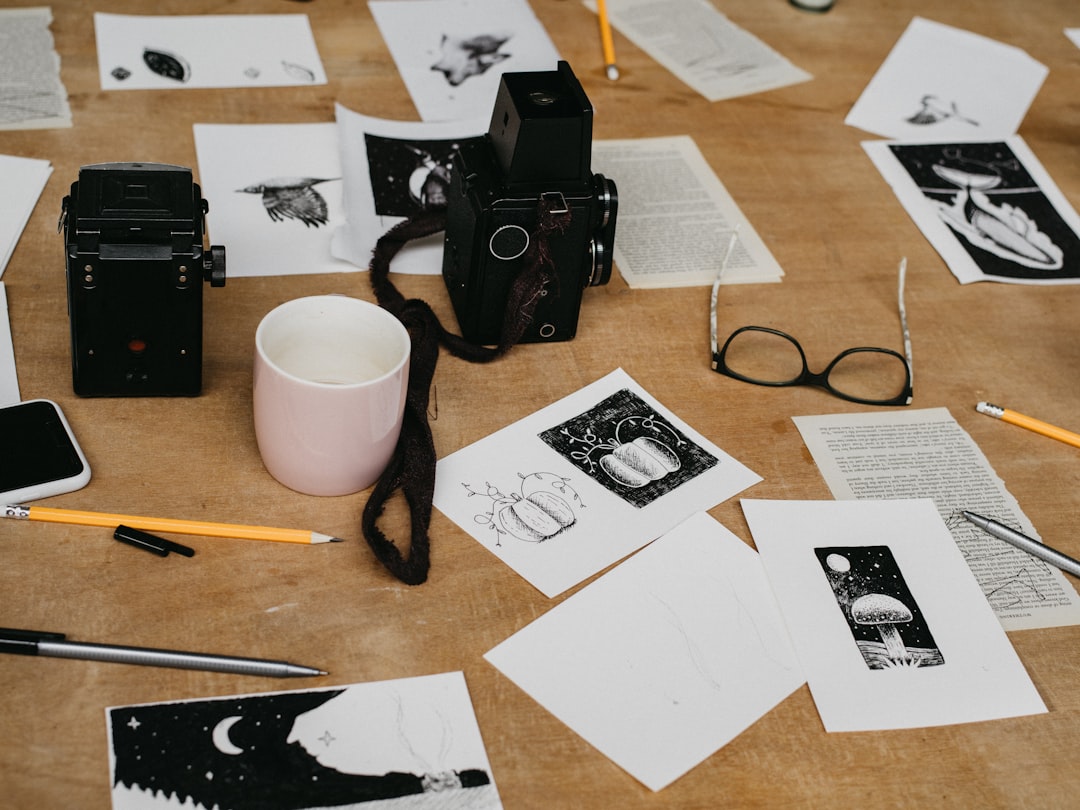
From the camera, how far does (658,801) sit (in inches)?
26.7

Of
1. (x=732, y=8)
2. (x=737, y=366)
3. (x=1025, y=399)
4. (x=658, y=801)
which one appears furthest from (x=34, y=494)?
(x=732, y=8)

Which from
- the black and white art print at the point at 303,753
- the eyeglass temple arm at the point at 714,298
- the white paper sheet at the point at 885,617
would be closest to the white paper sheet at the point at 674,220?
the eyeglass temple arm at the point at 714,298

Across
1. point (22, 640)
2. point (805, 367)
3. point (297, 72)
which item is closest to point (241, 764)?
point (22, 640)

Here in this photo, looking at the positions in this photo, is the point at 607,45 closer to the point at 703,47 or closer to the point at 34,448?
the point at 703,47

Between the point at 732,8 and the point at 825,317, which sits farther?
the point at 732,8

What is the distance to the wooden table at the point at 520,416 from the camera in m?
0.70

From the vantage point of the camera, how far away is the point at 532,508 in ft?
2.80

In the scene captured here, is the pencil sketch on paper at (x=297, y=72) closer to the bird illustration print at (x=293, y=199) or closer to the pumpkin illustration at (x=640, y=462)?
the bird illustration print at (x=293, y=199)

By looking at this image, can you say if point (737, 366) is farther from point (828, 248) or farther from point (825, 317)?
point (828, 248)

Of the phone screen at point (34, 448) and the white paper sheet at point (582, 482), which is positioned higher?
the phone screen at point (34, 448)

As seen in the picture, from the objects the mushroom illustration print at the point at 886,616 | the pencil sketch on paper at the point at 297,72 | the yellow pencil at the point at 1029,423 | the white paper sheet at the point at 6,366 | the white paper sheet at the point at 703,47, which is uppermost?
the white paper sheet at the point at 703,47

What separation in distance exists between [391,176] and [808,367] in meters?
0.49

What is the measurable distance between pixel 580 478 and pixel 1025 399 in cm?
47

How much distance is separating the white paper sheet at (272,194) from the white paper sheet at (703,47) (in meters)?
0.49
